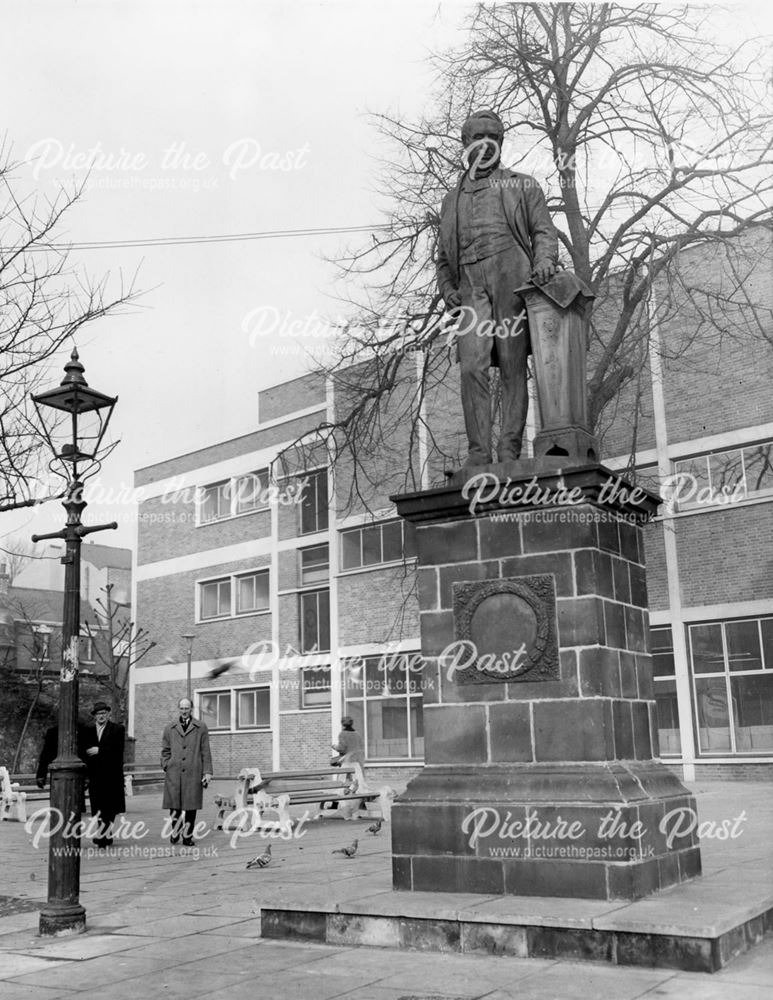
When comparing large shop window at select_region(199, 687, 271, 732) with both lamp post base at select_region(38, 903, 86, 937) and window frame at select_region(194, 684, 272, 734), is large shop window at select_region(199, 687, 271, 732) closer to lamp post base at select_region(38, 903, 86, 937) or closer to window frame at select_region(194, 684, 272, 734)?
window frame at select_region(194, 684, 272, 734)

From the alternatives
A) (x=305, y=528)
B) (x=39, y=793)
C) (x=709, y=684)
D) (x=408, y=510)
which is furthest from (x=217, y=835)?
(x=305, y=528)

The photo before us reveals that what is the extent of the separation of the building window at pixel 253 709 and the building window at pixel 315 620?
2494 millimetres

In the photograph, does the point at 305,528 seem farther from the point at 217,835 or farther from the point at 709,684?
the point at 217,835

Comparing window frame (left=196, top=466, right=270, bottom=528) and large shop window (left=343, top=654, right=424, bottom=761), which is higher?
window frame (left=196, top=466, right=270, bottom=528)

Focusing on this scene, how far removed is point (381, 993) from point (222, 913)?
3058 millimetres

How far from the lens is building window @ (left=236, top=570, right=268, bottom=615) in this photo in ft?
117

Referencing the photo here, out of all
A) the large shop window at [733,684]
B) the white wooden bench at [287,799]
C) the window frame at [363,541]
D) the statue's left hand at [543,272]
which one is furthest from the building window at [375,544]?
the statue's left hand at [543,272]

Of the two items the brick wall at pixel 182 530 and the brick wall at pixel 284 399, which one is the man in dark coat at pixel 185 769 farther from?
the brick wall at pixel 284 399

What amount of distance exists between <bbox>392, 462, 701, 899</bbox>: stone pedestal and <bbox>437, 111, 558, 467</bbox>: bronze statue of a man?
0.78 metres

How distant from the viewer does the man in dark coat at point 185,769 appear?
555 inches

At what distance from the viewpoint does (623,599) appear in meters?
7.86

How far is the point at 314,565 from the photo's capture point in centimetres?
3391

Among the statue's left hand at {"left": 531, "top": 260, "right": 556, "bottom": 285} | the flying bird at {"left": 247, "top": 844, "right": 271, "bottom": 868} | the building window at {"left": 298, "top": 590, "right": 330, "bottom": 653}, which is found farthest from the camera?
the building window at {"left": 298, "top": 590, "right": 330, "bottom": 653}

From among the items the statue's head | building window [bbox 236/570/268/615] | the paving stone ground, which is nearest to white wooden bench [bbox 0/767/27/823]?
the paving stone ground
